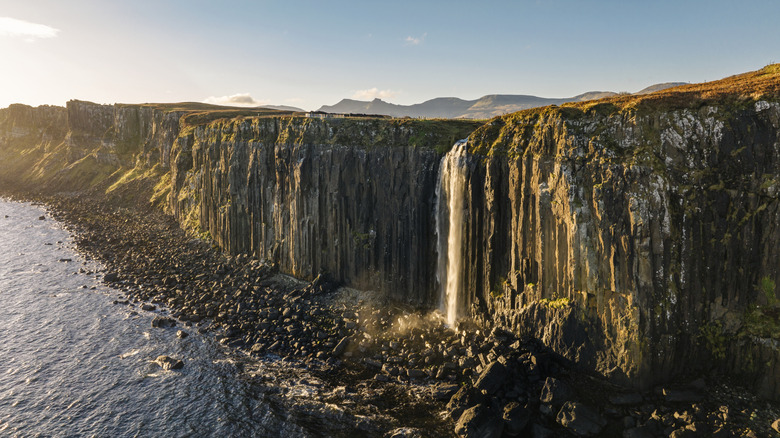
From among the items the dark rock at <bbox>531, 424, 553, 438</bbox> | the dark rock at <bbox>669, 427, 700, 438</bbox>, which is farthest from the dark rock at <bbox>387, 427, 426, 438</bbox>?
the dark rock at <bbox>669, 427, 700, 438</bbox>

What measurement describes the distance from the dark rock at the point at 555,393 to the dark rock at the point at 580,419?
0.72 m

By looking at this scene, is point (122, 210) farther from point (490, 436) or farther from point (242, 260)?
point (490, 436)

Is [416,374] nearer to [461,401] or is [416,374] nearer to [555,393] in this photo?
[461,401]

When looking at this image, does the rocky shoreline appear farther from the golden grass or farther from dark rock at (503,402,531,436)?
the golden grass

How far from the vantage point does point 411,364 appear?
3083 cm

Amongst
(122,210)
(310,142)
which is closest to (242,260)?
(310,142)

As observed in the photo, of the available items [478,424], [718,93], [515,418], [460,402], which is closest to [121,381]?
[460,402]

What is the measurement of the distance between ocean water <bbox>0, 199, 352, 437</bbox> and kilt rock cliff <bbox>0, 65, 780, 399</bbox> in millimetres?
15318

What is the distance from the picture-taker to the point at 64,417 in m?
25.8

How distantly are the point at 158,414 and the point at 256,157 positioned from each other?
109 ft

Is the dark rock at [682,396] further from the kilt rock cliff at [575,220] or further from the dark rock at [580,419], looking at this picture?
the dark rock at [580,419]

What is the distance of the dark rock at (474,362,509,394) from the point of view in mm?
26609

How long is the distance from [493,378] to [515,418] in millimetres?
3158

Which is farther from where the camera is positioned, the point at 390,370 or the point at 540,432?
the point at 390,370
